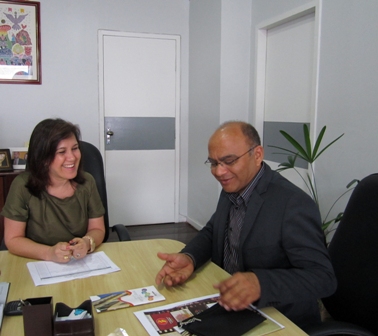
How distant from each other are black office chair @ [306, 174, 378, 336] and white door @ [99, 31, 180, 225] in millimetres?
3393

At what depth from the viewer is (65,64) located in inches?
165

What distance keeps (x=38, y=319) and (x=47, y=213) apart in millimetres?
861

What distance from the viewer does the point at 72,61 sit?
13.8ft

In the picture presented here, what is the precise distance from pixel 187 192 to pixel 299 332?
379cm

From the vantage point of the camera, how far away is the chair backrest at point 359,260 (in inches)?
48.0

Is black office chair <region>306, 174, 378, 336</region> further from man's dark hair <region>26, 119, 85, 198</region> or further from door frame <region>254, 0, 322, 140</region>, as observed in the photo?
door frame <region>254, 0, 322, 140</region>

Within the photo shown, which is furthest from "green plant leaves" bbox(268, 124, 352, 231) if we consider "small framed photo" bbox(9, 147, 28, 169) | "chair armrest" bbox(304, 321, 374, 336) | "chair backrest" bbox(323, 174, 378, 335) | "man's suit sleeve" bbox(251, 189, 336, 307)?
"small framed photo" bbox(9, 147, 28, 169)

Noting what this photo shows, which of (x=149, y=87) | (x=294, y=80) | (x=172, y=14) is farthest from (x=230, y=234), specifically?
(x=172, y=14)

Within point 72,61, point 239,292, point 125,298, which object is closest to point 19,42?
point 72,61

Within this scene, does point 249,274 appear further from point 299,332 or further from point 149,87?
point 149,87

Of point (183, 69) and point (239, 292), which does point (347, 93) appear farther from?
point (183, 69)

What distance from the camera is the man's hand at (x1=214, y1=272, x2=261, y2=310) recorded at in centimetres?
109

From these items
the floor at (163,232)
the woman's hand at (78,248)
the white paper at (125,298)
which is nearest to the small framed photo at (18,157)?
the floor at (163,232)

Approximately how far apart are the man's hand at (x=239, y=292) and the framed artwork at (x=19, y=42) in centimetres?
363
